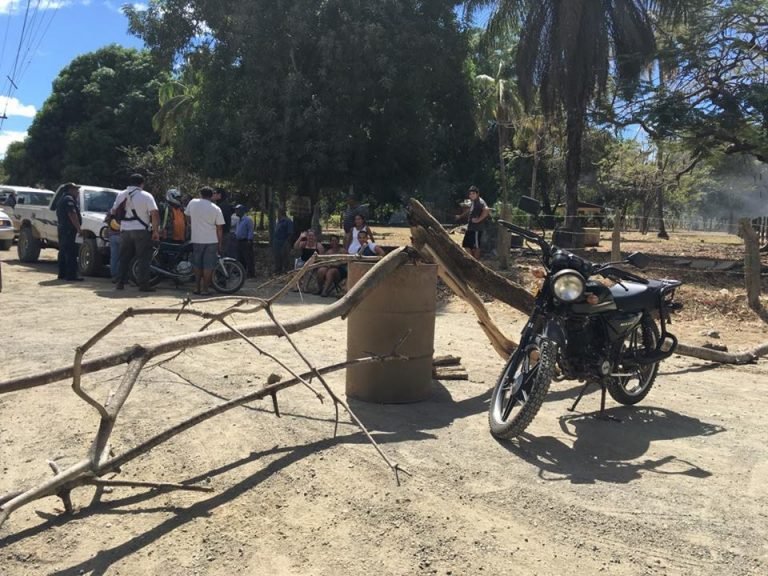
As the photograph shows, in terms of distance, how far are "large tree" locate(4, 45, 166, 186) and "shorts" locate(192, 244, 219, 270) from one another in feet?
92.7

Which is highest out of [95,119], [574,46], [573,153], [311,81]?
[95,119]

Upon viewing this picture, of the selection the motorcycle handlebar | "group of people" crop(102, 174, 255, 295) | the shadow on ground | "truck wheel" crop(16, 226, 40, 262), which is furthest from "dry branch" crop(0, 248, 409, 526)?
"truck wheel" crop(16, 226, 40, 262)

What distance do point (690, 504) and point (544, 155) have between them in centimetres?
3909

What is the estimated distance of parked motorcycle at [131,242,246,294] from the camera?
12289 millimetres

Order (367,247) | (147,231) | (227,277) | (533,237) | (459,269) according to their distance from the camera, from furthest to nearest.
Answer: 1. (227,277)
2. (147,231)
3. (367,247)
4. (459,269)
5. (533,237)

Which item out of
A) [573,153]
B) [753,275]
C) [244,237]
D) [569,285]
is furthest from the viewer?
[573,153]

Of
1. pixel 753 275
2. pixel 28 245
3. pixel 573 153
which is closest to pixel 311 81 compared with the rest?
pixel 28 245

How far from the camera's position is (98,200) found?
48.6 ft

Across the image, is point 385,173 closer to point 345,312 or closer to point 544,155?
point 345,312

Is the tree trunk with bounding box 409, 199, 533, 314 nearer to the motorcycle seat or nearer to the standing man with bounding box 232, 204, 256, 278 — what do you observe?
the motorcycle seat

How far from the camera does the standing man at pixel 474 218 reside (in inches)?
483

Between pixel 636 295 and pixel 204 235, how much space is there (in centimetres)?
795

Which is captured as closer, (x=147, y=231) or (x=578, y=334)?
(x=578, y=334)

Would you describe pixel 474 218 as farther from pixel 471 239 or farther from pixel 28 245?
pixel 28 245
